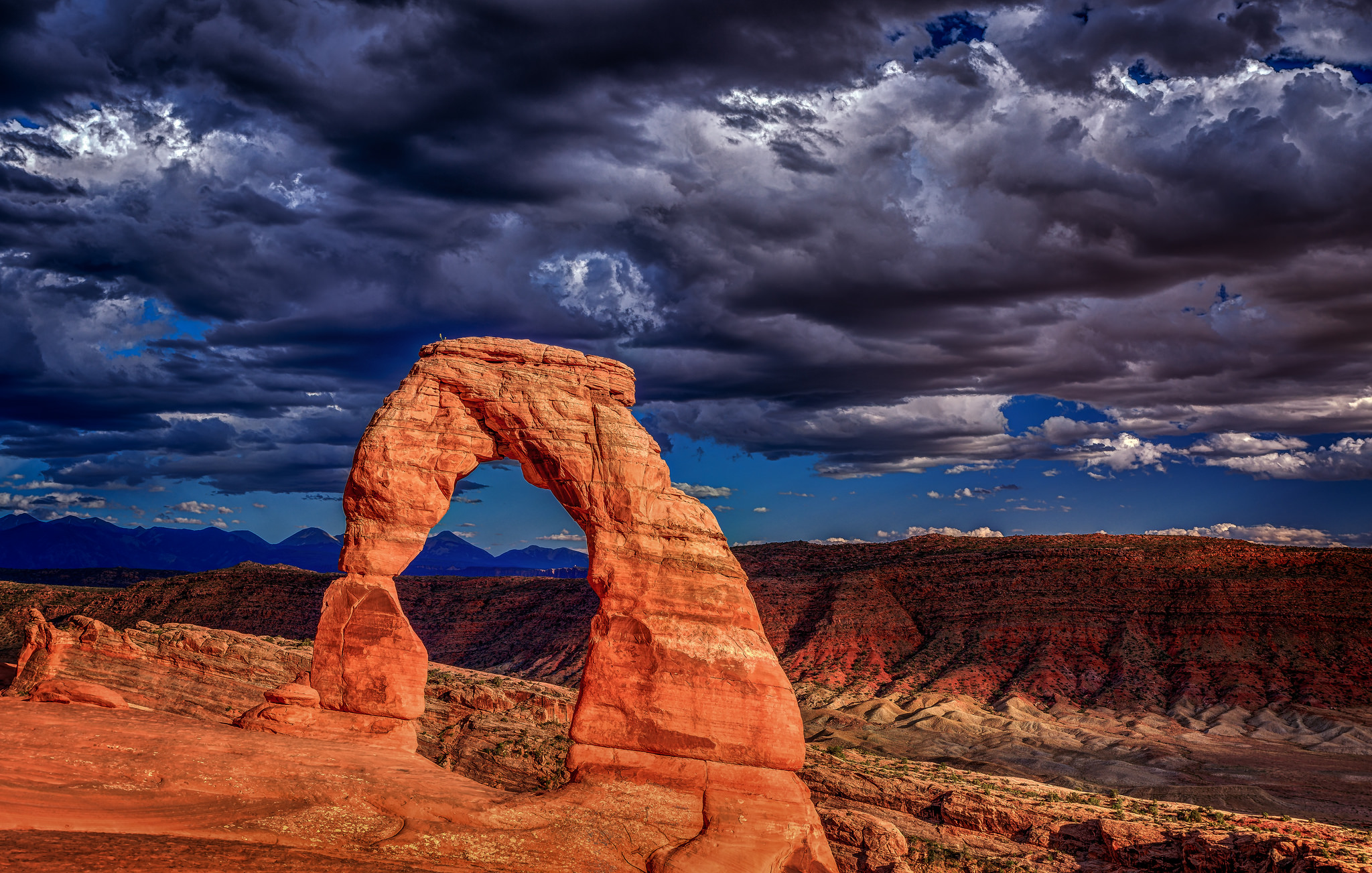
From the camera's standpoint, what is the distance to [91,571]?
6309 inches

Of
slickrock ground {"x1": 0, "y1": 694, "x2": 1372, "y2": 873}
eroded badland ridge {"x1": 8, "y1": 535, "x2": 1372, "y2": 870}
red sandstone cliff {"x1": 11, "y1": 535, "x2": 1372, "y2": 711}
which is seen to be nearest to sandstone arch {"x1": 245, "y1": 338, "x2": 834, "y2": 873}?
slickrock ground {"x1": 0, "y1": 694, "x2": 1372, "y2": 873}

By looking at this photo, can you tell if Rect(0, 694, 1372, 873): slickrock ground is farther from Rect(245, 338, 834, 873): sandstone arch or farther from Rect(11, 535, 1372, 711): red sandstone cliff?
Rect(11, 535, 1372, 711): red sandstone cliff

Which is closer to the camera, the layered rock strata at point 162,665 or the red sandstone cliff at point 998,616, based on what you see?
the layered rock strata at point 162,665

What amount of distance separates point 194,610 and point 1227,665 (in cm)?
9093

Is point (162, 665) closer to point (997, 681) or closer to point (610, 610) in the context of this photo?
point (610, 610)

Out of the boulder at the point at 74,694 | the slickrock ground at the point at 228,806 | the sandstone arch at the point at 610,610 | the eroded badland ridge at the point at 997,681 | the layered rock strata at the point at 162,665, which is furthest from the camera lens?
the eroded badland ridge at the point at 997,681

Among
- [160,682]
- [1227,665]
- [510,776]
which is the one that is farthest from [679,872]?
[1227,665]

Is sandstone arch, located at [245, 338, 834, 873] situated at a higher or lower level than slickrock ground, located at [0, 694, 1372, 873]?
higher

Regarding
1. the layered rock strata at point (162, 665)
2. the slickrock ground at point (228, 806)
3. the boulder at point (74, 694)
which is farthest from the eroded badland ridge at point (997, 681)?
the boulder at point (74, 694)

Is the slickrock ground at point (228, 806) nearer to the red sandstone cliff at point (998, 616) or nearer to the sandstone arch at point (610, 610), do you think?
the sandstone arch at point (610, 610)

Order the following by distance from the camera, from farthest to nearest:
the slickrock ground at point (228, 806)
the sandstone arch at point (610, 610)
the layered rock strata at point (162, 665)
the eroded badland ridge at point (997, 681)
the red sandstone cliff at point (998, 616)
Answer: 1. the red sandstone cliff at point (998, 616)
2. the eroded badland ridge at point (997, 681)
3. the layered rock strata at point (162, 665)
4. the sandstone arch at point (610, 610)
5. the slickrock ground at point (228, 806)

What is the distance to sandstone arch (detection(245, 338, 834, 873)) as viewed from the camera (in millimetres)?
19219

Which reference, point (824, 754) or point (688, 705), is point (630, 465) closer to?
point (688, 705)

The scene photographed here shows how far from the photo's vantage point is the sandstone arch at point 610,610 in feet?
63.1
